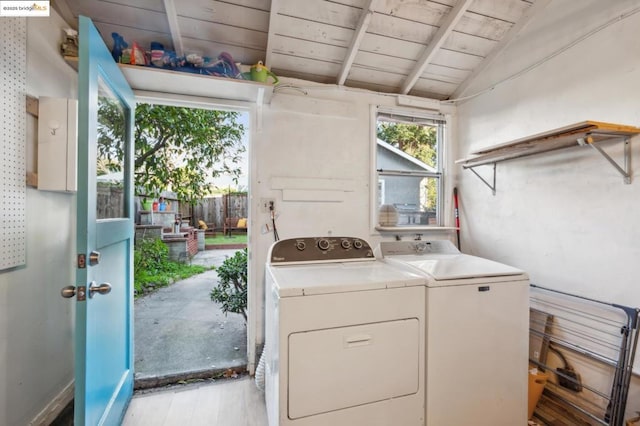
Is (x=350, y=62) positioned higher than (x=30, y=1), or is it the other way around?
(x=350, y=62)

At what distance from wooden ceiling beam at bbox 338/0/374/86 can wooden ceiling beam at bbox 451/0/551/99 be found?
3.63ft

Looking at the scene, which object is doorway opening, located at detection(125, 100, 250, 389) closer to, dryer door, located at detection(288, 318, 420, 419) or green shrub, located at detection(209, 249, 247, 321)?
green shrub, located at detection(209, 249, 247, 321)

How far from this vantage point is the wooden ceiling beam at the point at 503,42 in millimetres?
1960

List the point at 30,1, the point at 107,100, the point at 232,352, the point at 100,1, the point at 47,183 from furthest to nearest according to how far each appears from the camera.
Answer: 1. the point at 232,352
2. the point at 100,1
3. the point at 107,100
4. the point at 47,183
5. the point at 30,1

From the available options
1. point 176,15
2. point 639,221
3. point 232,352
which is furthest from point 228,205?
point 639,221

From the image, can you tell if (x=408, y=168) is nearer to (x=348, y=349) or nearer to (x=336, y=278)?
(x=336, y=278)

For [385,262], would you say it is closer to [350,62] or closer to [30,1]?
[350,62]

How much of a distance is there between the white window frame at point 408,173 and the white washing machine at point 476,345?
892 mm

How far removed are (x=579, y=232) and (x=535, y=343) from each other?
2.69 ft

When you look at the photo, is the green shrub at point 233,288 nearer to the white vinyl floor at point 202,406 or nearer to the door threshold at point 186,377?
the door threshold at point 186,377

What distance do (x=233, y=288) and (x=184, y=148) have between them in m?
1.76

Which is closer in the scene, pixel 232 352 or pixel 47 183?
pixel 47 183

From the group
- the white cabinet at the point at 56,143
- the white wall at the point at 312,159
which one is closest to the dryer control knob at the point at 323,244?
the white wall at the point at 312,159

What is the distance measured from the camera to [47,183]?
4.53 feet
